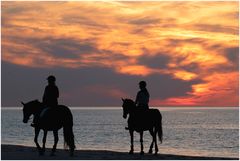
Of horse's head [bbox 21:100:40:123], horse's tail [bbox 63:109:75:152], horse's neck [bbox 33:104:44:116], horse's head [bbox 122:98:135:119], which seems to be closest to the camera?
horse's tail [bbox 63:109:75:152]

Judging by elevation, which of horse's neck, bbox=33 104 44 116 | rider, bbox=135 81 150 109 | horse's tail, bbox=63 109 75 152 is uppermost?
rider, bbox=135 81 150 109

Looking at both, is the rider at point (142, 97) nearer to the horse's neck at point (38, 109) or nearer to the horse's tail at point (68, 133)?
the horse's tail at point (68, 133)

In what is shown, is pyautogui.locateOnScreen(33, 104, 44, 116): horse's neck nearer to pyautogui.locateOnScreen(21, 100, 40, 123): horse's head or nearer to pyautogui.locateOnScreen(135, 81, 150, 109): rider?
pyautogui.locateOnScreen(21, 100, 40, 123): horse's head

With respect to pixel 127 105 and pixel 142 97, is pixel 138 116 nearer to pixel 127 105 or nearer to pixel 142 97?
pixel 127 105

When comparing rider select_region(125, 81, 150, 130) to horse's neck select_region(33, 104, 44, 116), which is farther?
rider select_region(125, 81, 150, 130)

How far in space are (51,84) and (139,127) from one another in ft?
16.0

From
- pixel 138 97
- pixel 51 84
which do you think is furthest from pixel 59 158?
pixel 138 97

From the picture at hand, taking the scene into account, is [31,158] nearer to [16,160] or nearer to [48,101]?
[16,160]

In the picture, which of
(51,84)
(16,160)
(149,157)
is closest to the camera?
(16,160)

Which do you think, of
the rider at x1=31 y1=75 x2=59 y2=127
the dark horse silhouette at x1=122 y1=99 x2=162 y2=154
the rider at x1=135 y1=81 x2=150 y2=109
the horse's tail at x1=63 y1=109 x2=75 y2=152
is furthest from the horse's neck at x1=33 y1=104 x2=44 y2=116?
the rider at x1=135 y1=81 x2=150 y2=109

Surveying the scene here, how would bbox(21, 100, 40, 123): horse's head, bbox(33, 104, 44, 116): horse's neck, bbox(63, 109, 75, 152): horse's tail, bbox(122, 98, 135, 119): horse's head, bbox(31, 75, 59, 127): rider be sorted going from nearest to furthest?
1. bbox(31, 75, 59, 127): rider
2. bbox(63, 109, 75, 152): horse's tail
3. bbox(33, 104, 44, 116): horse's neck
4. bbox(21, 100, 40, 123): horse's head
5. bbox(122, 98, 135, 119): horse's head

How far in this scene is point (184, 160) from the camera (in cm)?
2194

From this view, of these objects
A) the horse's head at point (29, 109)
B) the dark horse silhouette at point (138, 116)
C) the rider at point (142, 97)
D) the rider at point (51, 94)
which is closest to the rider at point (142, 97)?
the rider at point (142, 97)

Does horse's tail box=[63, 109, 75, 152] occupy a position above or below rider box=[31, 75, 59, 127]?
below
